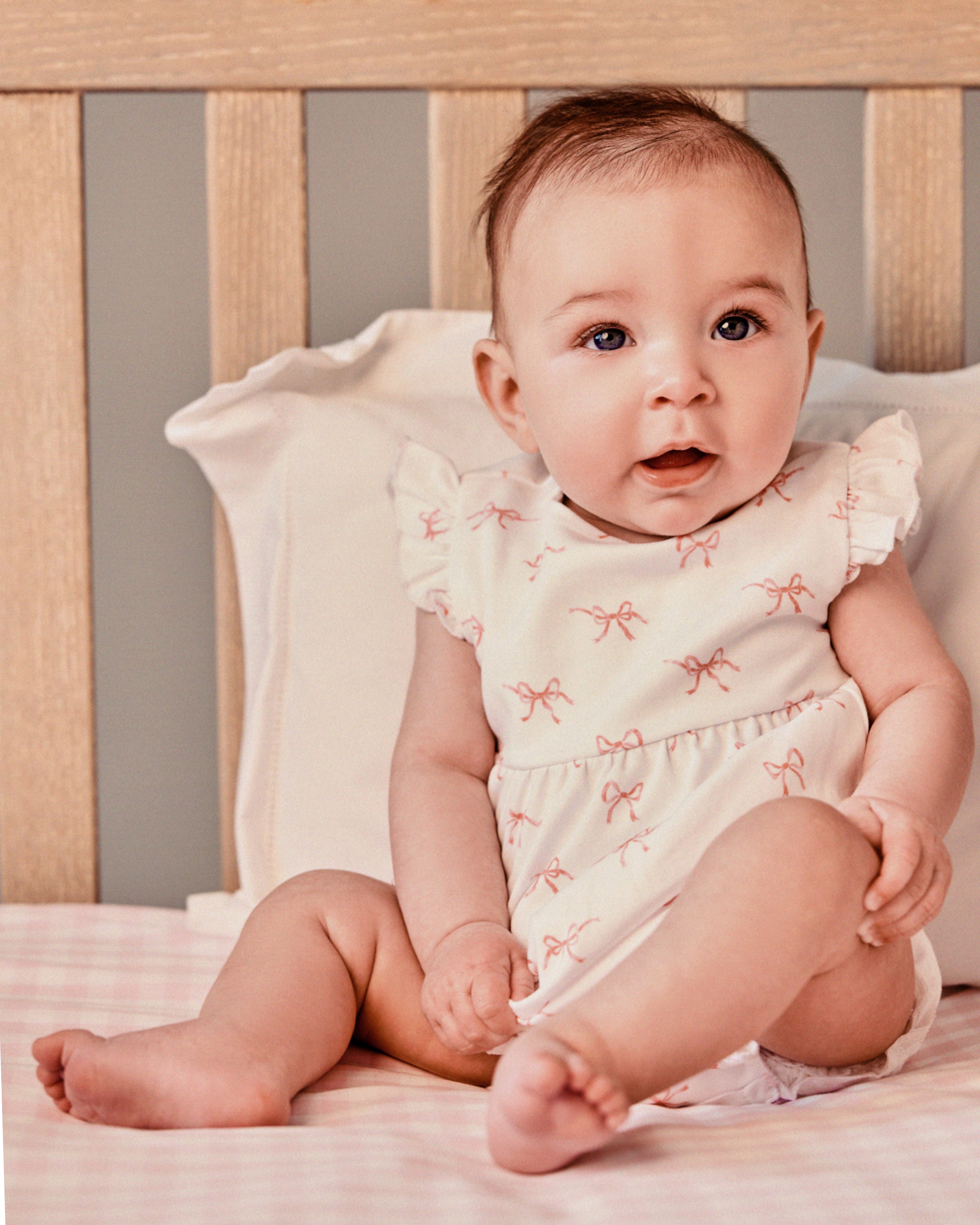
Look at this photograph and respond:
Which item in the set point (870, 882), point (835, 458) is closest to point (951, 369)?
point (835, 458)

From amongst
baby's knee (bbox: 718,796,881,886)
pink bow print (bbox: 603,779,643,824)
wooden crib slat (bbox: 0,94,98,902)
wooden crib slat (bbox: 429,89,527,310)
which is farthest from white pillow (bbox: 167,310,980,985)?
baby's knee (bbox: 718,796,881,886)

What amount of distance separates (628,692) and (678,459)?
0.16 metres

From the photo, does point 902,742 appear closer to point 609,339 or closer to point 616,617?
point 616,617

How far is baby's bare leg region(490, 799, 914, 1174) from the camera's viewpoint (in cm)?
56

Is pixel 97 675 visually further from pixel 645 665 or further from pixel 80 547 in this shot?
pixel 645 665

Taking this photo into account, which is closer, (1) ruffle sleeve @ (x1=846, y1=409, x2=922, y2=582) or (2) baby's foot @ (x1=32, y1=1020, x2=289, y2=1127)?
(2) baby's foot @ (x1=32, y1=1020, x2=289, y2=1127)

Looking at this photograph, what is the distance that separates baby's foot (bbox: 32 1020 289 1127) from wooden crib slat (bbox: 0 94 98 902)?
1.74ft

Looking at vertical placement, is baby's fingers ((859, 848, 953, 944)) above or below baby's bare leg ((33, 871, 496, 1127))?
above

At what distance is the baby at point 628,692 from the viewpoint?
2.32ft

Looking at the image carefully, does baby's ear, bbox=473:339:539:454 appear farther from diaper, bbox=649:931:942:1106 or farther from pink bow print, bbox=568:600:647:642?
diaper, bbox=649:931:942:1106

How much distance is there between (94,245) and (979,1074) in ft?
3.29

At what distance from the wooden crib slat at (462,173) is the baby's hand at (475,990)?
636mm

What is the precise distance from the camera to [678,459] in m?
0.86

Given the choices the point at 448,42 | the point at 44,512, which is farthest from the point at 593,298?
the point at 44,512
